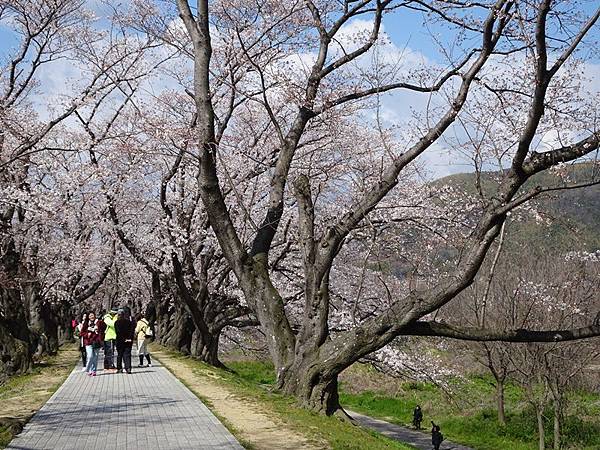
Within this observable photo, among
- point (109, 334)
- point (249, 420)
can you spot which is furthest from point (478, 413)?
point (249, 420)

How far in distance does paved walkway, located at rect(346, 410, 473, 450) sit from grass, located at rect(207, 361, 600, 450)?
85cm

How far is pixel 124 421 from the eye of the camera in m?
9.61

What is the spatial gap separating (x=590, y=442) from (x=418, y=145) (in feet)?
53.7

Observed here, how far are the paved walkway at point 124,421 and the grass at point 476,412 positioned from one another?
4647mm

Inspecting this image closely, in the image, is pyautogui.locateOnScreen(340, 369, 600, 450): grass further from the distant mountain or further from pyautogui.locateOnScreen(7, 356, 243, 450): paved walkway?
pyautogui.locateOnScreen(7, 356, 243, 450): paved walkway

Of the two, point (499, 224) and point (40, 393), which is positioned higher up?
point (499, 224)

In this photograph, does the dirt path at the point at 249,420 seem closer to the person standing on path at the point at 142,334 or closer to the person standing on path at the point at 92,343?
the person standing on path at the point at 92,343

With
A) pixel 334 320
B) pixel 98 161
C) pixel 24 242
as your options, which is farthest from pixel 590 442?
pixel 24 242

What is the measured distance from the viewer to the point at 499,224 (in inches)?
356

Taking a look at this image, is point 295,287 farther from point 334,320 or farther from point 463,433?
point 463,433

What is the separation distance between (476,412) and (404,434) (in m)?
3.46

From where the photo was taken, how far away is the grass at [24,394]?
881cm

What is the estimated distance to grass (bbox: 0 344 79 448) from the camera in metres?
8.81

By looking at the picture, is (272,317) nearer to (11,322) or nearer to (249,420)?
(249,420)
